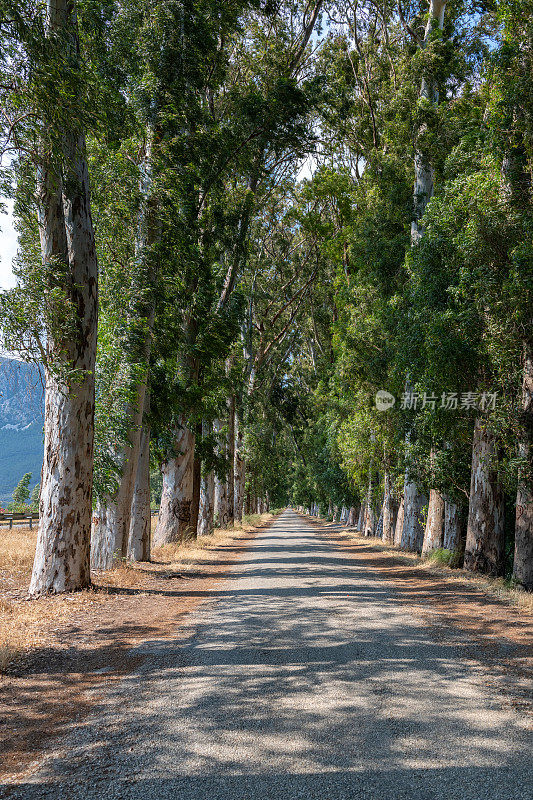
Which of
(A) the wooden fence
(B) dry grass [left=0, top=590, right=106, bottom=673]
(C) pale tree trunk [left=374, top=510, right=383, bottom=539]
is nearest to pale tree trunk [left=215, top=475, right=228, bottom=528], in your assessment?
(C) pale tree trunk [left=374, top=510, right=383, bottom=539]

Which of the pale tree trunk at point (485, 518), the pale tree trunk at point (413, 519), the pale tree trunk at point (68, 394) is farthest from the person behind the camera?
the pale tree trunk at point (413, 519)

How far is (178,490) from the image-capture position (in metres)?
17.5

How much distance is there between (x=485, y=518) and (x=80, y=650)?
391 inches

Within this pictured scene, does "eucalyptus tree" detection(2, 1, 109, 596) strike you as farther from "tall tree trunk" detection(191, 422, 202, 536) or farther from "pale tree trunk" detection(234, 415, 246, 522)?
"pale tree trunk" detection(234, 415, 246, 522)

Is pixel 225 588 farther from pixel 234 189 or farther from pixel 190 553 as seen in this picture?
pixel 234 189

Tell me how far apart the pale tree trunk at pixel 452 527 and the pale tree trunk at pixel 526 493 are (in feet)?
13.5

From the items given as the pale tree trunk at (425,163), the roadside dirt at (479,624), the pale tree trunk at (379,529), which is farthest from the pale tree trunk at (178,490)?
the pale tree trunk at (379,529)

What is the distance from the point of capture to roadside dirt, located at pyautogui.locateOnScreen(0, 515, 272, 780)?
4.27 m

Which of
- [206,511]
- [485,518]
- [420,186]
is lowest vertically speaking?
[206,511]

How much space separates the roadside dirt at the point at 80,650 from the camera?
14.0 feet

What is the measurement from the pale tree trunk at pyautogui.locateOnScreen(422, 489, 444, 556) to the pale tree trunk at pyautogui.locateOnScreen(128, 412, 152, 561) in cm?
789

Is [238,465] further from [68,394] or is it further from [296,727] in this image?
[296,727]

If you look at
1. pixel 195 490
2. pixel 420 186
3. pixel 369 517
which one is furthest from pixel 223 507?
pixel 420 186

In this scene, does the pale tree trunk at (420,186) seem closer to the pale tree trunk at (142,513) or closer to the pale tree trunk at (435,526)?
the pale tree trunk at (435,526)
